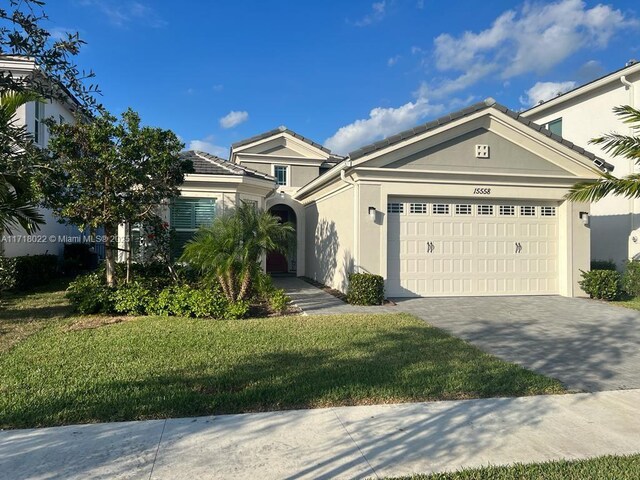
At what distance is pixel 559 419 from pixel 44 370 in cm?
593

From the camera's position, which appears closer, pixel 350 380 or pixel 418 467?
pixel 418 467

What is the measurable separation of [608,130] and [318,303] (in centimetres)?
1258

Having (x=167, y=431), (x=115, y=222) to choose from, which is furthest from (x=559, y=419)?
(x=115, y=222)

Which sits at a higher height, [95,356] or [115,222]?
[115,222]

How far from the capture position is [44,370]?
5.48 m

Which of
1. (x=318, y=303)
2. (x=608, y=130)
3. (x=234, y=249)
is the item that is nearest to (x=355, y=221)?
(x=318, y=303)

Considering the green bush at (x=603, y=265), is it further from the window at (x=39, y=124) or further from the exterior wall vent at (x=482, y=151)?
the window at (x=39, y=124)

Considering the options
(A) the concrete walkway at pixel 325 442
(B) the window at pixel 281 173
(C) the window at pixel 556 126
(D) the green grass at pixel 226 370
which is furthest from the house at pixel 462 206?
(A) the concrete walkway at pixel 325 442

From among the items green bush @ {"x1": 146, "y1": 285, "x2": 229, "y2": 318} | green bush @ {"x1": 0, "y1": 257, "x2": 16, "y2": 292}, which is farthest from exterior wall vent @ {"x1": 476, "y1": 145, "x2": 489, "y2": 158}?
green bush @ {"x1": 0, "y1": 257, "x2": 16, "y2": 292}

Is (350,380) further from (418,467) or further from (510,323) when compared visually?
(510,323)

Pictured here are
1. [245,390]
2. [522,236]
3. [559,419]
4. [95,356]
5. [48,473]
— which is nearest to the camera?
[48,473]

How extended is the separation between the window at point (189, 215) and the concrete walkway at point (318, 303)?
332 centimetres

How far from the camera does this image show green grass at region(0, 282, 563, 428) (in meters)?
4.51

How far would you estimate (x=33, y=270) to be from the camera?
42.5 feet
